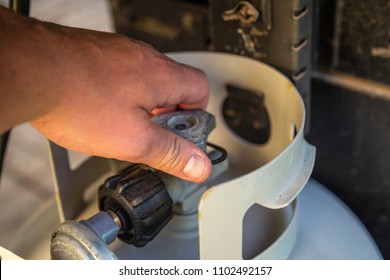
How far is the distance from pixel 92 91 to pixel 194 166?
14 cm

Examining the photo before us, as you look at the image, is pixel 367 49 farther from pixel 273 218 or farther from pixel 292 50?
pixel 273 218

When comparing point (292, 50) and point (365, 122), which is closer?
point (292, 50)

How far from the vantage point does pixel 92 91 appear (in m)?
0.48

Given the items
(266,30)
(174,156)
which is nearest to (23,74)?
(174,156)

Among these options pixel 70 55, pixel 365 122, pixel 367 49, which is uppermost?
pixel 70 55

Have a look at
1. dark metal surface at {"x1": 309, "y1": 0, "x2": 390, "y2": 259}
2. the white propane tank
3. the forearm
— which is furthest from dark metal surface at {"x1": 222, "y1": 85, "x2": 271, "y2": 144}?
the forearm

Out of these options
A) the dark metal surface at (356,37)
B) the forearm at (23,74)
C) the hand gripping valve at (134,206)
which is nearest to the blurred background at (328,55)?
the dark metal surface at (356,37)

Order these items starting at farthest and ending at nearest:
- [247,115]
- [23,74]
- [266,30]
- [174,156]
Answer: [247,115] → [266,30] → [174,156] → [23,74]

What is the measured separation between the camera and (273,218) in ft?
2.31

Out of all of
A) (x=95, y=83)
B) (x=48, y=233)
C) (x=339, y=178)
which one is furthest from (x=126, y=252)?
(x=339, y=178)

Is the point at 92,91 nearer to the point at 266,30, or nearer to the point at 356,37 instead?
the point at 266,30

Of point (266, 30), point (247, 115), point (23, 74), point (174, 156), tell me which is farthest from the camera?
point (247, 115)

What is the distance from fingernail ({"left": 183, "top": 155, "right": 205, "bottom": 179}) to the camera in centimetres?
55
